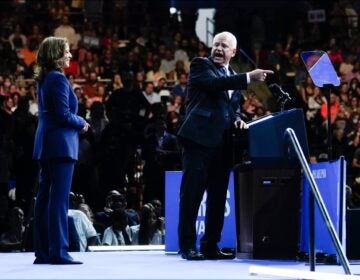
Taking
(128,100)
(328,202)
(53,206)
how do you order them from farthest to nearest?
(128,100)
(328,202)
(53,206)

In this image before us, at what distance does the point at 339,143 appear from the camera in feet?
51.4

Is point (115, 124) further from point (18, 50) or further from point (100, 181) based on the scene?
point (18, 50)

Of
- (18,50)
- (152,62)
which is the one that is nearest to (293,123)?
(152,62)

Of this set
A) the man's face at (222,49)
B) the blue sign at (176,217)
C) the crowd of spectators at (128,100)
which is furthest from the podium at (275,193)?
the blue sign at (176,217)

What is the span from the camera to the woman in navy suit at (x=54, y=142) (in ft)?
24.4

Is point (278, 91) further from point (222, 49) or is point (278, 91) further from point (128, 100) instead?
point (128, 100)

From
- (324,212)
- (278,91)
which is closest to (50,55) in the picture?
(278,91)

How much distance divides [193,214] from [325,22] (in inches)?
684

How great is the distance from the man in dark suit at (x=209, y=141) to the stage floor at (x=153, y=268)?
29 centimetres

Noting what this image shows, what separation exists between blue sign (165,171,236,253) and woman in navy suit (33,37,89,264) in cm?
203

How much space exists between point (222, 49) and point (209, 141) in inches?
29.2

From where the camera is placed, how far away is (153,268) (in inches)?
298

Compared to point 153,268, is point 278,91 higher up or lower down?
higher up

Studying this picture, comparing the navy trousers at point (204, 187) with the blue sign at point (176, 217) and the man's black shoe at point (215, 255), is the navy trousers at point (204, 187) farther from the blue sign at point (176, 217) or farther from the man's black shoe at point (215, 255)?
the blue sign at point (176, 217)
